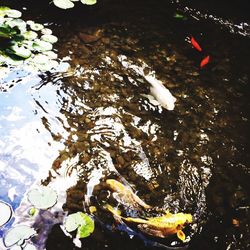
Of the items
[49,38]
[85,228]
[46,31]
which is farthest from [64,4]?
[85,228]

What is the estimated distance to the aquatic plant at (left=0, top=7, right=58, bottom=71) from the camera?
342 centimetres

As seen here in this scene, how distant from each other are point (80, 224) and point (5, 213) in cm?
→ 54

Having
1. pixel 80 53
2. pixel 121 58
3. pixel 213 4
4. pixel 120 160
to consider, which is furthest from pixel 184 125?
pixel 213 4

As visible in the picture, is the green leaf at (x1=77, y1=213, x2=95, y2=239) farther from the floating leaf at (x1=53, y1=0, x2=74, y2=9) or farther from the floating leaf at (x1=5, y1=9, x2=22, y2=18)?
the floating leaf at (x1=53, y1=0, x2=74, y2=9)

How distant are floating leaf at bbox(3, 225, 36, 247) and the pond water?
0.09m

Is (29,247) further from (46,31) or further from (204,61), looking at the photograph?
(204,61)

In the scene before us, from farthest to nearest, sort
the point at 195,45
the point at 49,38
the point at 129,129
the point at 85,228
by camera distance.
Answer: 1. the point at 195,45
2. the point at 49,38
3. the point at 129,129
4. the point at 85,228

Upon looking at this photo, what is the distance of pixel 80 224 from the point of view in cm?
227

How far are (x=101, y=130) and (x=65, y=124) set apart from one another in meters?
0.34

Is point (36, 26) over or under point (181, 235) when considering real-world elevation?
over

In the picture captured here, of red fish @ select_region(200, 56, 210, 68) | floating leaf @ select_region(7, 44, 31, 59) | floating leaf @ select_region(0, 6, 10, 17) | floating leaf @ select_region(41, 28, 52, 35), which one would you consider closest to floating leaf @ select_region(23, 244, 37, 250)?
floating leaf @ select_region(7, 44, 31, 59)

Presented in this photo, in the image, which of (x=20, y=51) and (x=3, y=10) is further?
(x=3, y=10)

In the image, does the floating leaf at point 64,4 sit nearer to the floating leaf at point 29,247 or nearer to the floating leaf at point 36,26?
the floating leaf at point 36,26

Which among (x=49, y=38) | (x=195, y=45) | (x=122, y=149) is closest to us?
(x=122, y=149)
